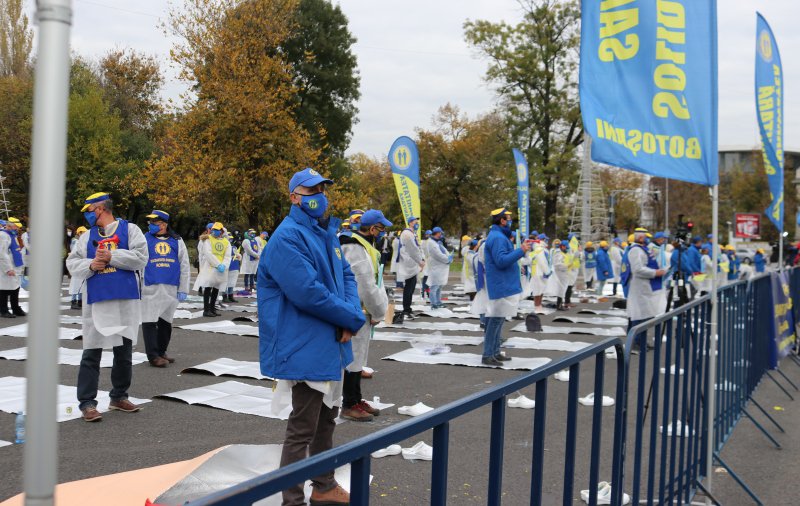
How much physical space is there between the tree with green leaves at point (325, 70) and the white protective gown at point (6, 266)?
88.8 feet

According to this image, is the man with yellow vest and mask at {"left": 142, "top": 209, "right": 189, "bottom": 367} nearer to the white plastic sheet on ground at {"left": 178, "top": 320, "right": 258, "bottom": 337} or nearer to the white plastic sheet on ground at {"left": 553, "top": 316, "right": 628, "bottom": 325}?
the white plastic sheet on ground at {"left": 178, "top": 320, "right": 258, "bottom": 337}

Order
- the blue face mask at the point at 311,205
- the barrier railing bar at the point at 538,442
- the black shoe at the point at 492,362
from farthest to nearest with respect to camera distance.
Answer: the black shoe at the point at 492,362
the blue face mask at the point at 311,205
the barrier railing bar at the point at 538,442

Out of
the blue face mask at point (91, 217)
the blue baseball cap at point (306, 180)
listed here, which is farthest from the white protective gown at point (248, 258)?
the blue baseball cap at point (306, 180)

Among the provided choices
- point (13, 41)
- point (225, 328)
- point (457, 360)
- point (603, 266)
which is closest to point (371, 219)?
point (457, 360)

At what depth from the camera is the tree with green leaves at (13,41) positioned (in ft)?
144

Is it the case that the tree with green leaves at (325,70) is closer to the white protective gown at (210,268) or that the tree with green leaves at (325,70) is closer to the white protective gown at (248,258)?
the white protective gown at (248,258)

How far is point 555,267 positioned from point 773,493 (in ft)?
45.3

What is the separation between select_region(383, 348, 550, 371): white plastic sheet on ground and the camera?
9.71 meters

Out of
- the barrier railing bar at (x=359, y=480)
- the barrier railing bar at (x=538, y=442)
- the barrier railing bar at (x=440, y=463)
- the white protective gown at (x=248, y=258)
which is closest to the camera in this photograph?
the barrier railing bar at (x=359, y=480)

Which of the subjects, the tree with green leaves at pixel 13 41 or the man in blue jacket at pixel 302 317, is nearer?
the man in blue jacket at pixel 302 317

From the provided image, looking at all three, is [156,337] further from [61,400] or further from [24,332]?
[24,332]

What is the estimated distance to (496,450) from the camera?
2207 mm

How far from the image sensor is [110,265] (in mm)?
6480

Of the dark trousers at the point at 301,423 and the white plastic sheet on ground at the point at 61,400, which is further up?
the dark trousers at the point at 301,423
